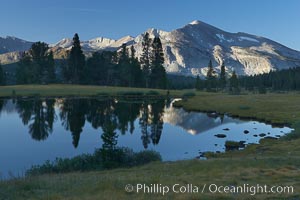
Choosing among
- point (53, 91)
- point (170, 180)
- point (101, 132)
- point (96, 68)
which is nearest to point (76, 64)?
point (96, 68)

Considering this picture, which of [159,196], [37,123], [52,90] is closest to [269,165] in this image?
[159,196]

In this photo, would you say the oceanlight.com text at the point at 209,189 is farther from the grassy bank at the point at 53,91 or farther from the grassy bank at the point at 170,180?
the grassy bank at the point at 53,91

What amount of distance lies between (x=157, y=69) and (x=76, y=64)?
32.9 m

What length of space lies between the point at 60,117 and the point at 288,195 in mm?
53626

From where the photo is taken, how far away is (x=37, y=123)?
5547cm

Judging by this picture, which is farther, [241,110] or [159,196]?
[241,110]

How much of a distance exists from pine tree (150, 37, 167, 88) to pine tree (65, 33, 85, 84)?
28.9 metres

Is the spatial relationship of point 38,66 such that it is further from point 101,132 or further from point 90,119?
point 101,132

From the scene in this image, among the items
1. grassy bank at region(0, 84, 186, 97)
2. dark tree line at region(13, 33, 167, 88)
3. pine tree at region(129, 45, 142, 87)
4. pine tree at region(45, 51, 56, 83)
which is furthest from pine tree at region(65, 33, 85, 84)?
grassy bank at region(0, 84, 186, 97)

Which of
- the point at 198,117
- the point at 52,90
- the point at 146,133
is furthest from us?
the point at 52,90

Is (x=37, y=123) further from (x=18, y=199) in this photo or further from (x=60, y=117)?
(x=18, y=199)

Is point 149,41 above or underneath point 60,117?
above

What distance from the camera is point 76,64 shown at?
13238 centimetres

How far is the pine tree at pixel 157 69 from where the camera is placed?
141 metres
